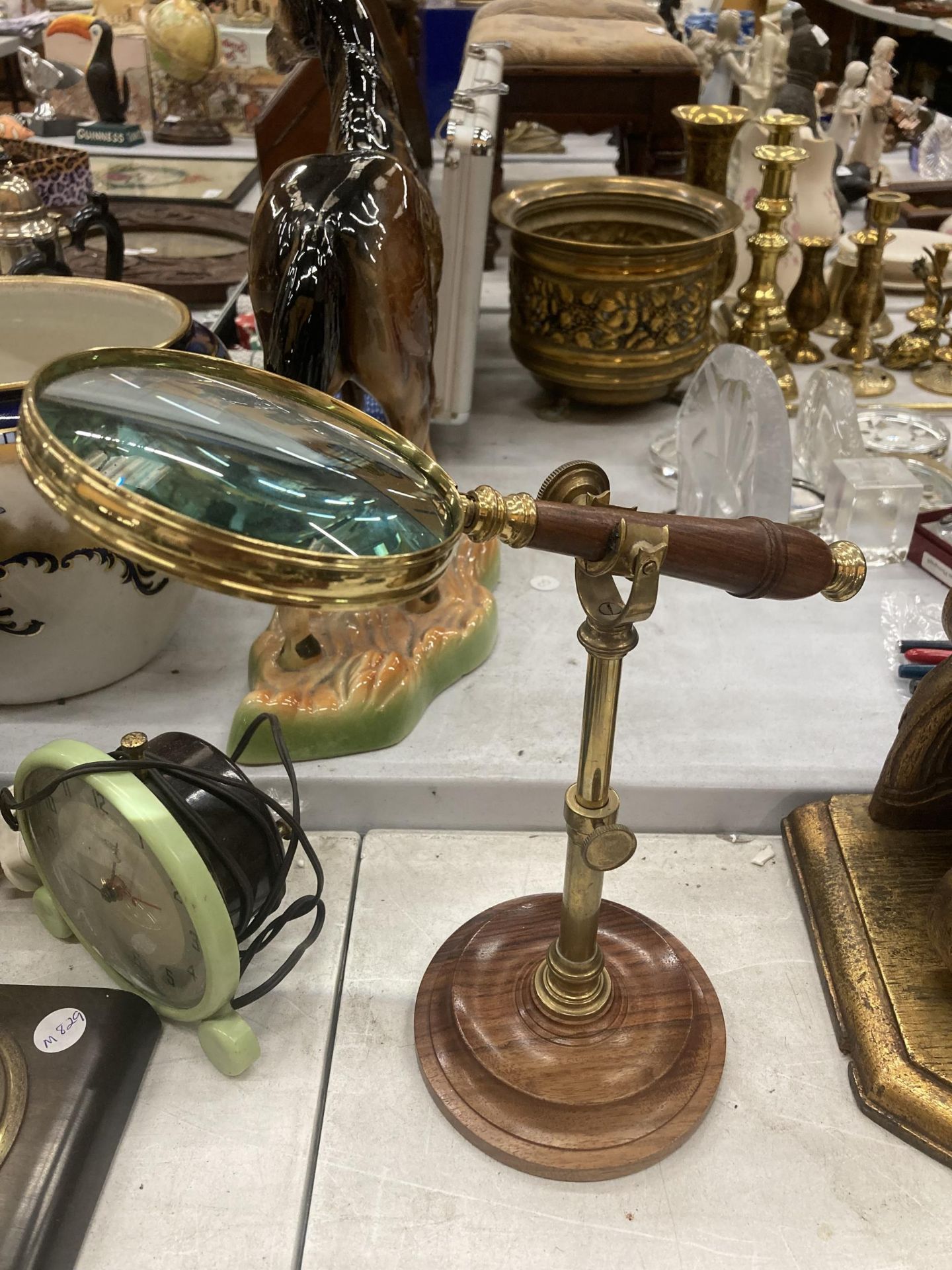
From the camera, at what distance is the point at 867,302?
141 cm

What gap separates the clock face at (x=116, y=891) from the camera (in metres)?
0.57

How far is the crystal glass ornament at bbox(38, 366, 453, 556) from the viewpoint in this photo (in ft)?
1.29

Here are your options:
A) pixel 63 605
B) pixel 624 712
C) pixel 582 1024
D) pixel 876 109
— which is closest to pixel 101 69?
pixel 876 109

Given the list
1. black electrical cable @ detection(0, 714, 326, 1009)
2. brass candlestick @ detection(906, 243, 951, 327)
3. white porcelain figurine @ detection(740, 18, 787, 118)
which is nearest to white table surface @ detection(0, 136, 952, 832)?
black electrical cable @ detection(0, 714, 326, 1009)

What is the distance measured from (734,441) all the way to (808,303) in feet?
1.69

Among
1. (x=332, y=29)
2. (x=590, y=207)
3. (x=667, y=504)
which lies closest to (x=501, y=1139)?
(x=667, y=504)

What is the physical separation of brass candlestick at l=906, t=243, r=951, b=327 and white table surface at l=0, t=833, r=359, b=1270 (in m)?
1.14

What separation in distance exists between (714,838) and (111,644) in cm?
46

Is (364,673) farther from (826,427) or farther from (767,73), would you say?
(767,73)

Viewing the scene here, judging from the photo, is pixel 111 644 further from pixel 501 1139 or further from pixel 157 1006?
pixel 501 1139

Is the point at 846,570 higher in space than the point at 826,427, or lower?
higher

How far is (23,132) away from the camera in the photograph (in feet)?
5.99

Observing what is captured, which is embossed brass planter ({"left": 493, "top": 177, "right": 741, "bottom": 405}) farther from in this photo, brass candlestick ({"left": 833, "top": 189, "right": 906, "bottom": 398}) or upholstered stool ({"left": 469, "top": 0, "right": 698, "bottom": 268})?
upholstered stool ({"left": 469, "top": 0, "right": 698, "bottom": 268})

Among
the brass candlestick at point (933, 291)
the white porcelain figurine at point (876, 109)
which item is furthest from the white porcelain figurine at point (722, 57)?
the brass candlestick at point (933, 291)
